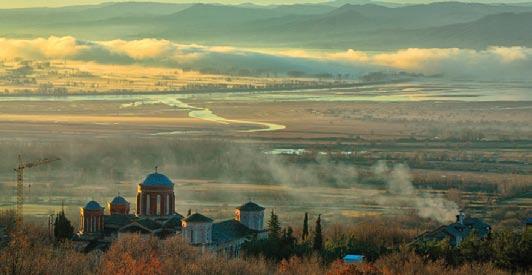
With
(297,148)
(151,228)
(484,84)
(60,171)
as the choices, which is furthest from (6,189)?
(484,84)

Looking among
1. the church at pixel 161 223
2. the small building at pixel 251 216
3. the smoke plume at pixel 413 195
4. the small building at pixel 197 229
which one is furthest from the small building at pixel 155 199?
the smoke plume at pixel 413 195

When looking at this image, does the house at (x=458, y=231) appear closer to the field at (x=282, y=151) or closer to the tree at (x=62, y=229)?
the field at (x=282, y=151)

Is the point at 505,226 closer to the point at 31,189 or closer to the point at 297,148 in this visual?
the point at 31,189

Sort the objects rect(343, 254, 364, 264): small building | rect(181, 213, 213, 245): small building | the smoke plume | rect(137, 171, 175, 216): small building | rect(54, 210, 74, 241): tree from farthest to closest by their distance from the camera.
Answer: the smoke plume, rect(137, 171, 175, 216): small building, rect(54, 210, 74, 241): tree, rect(181, 213, 213, 245): small building, rect(343, 254, 364, 264): small building

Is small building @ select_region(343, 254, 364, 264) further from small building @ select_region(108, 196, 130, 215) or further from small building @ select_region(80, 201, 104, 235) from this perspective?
small building @ select_region(108, 196, 130, 215)

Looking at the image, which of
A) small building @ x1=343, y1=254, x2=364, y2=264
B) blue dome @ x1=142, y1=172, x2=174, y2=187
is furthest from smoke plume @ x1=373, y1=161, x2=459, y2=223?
small building @ x1=343, y1=254, x2=364, y2=264
